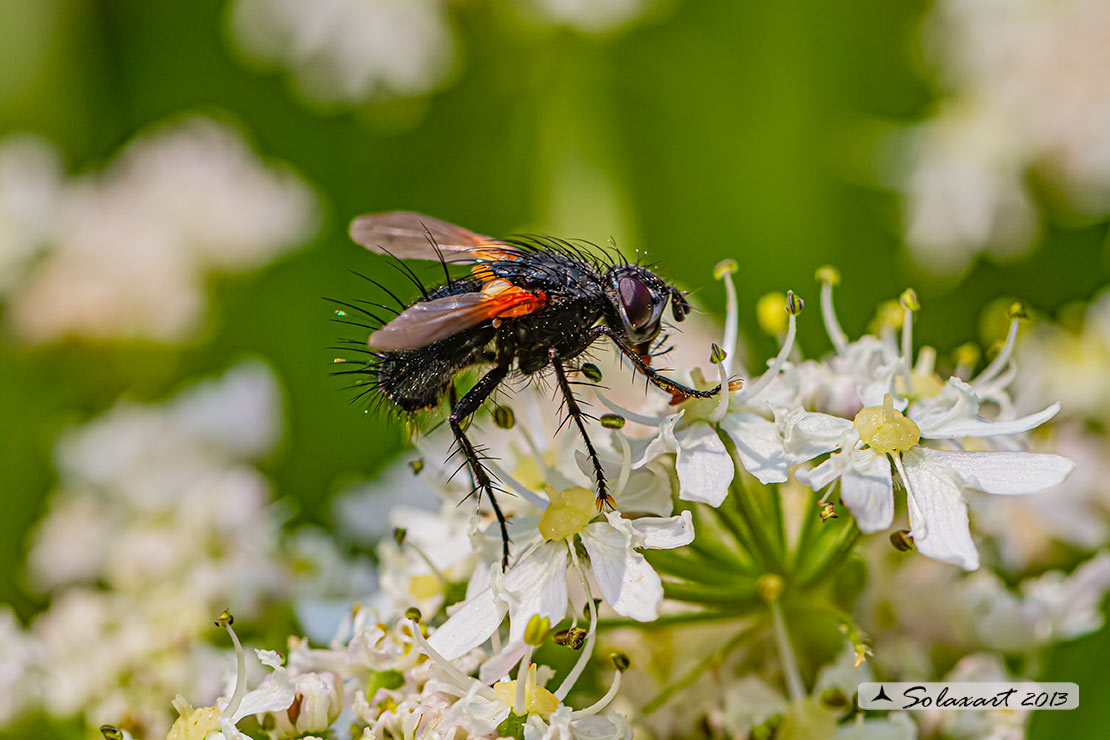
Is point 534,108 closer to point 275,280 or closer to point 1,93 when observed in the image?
point 275,280

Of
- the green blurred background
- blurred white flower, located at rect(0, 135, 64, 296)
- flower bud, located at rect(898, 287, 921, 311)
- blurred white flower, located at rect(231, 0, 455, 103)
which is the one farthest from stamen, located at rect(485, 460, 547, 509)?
blurred white flower, located at rect(0, 135, 64, 296)

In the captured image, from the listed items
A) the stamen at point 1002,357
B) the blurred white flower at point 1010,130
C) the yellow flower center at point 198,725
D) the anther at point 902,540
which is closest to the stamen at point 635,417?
the anther at point 902,540

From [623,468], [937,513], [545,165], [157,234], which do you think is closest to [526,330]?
[623,468]

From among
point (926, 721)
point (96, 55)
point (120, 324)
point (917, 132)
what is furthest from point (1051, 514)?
point (96, 55)

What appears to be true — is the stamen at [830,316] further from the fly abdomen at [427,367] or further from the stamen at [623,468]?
the fly abdomen at [427,367]

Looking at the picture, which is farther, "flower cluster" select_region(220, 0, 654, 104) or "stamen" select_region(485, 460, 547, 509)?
"flower cluster" select_region(220, 0, 654, 104)

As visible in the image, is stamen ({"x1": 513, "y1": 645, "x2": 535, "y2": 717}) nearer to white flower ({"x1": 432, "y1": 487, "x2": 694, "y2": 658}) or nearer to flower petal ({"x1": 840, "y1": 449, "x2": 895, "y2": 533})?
white flower ({"x1": 432, "y1": 487, "x2": 694, "y2": 658})
